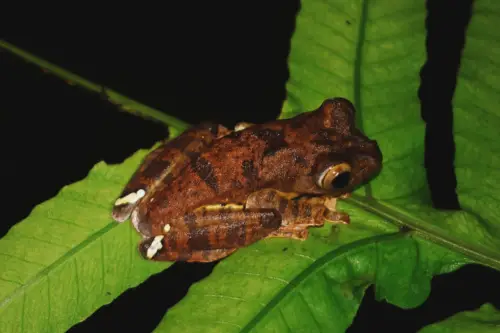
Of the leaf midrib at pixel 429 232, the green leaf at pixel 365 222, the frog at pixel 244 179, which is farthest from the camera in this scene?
the frog at pixel 244 179

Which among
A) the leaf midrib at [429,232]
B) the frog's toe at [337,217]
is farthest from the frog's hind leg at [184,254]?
the leaf midrib at [429,232]

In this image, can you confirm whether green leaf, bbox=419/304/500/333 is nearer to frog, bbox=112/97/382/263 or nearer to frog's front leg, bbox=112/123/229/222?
frog, bbox=112/97/382/263

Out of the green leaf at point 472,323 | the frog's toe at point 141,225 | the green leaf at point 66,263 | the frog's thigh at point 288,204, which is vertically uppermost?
the frog's thigh at point 288,204

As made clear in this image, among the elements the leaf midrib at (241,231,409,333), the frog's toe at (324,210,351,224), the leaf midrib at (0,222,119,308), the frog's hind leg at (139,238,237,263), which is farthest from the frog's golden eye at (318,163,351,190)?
the leaf midrib at (0,222,119,308)

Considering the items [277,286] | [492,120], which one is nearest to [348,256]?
[277,286]

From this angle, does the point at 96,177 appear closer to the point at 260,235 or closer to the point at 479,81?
the point at 260,235

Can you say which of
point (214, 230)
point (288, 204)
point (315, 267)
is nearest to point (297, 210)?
point (288, 204)

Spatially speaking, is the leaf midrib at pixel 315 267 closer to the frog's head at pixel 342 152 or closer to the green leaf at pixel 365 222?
the green leaf at pixel 365 222

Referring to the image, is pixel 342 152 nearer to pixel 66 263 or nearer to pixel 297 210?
pixel 297 210
